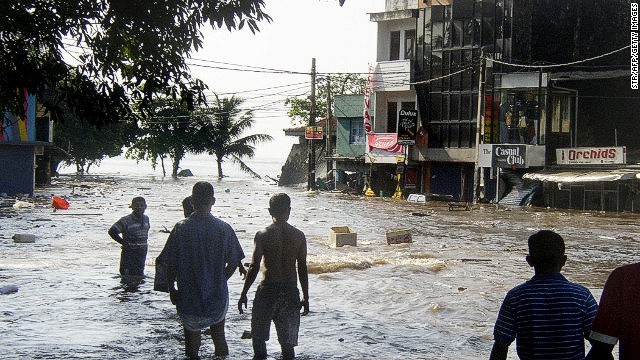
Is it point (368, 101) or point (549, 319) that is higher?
point (368, 101)

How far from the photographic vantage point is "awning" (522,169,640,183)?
3189cm

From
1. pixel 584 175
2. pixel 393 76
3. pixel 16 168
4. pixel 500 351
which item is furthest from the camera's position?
pixel 393 76

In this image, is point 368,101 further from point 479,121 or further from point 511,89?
point 511,89

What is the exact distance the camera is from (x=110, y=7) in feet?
23.2

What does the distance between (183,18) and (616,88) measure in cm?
3640

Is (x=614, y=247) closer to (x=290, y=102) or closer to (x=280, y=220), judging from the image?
(x=280, y=220)

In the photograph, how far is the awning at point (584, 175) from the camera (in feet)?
105

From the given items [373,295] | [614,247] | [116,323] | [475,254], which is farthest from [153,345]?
[614,247]

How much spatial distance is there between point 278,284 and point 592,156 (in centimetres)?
2985

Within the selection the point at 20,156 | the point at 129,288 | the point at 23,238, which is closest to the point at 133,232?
the point at 129,288

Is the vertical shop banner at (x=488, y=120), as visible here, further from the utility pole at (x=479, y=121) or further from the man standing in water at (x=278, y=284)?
the man standing in water at (x=278, y=284)

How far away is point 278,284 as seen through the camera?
6.82 meters

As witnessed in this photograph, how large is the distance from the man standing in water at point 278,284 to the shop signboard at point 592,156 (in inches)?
1137

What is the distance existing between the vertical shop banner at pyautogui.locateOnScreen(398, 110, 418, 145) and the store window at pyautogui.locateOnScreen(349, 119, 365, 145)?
8478 millimetres
